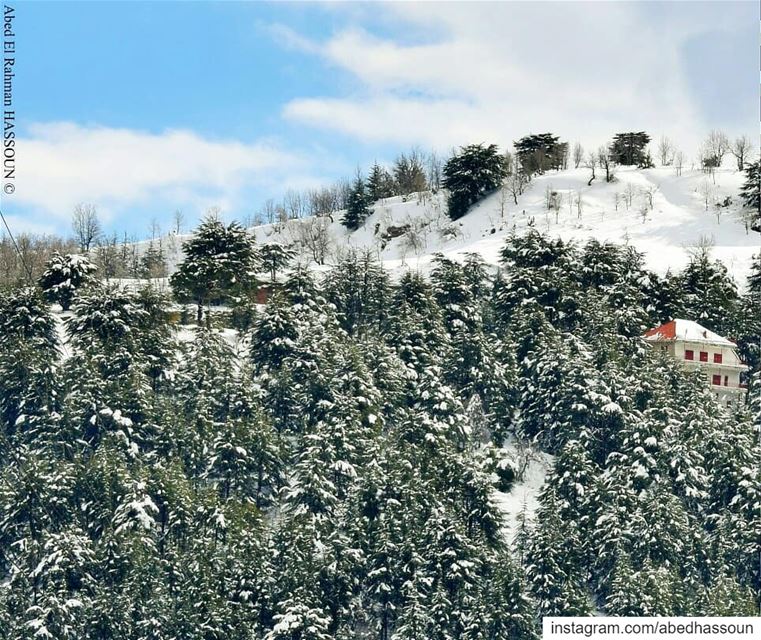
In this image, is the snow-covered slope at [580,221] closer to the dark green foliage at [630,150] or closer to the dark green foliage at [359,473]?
the dark green foliage at [630,150]

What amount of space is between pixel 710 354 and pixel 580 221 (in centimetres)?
4447

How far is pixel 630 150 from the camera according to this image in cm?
14262

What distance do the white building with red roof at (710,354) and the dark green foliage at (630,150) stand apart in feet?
219

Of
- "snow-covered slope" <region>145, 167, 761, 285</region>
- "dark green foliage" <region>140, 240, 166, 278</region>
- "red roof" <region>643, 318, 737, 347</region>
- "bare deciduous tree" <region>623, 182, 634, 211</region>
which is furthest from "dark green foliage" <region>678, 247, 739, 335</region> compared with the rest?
"dark green foliage" <region>140, 240, 166, 278</region>

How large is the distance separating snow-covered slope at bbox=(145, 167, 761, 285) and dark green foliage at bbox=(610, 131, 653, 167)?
4.51 meters

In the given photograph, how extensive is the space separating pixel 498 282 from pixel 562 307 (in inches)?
275

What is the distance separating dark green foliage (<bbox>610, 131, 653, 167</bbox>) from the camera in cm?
14138

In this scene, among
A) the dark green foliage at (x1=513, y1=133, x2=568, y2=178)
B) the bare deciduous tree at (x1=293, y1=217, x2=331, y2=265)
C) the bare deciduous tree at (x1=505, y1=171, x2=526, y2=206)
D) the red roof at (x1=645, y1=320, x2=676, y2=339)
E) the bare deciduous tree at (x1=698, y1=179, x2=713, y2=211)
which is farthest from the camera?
the dark green foliage at (x1=513, y1=133, x2=568, y2=178)

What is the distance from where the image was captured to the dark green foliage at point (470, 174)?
128m

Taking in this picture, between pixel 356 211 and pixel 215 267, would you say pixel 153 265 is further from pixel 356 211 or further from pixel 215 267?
pixel 215 267

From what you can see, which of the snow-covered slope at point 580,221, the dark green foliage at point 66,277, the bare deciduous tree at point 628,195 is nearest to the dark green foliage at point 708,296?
the snow-covered slope at point 580,221

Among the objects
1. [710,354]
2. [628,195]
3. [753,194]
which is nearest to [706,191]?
[628,195]

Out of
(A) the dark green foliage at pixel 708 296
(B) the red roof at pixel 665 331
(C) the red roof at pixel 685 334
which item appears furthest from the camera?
(A) the dark green foliage at pixel 708 296

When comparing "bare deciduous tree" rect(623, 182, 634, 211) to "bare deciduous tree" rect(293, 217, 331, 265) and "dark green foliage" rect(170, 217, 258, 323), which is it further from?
"dark green foliage" rect(170, 217, 258, 323)
